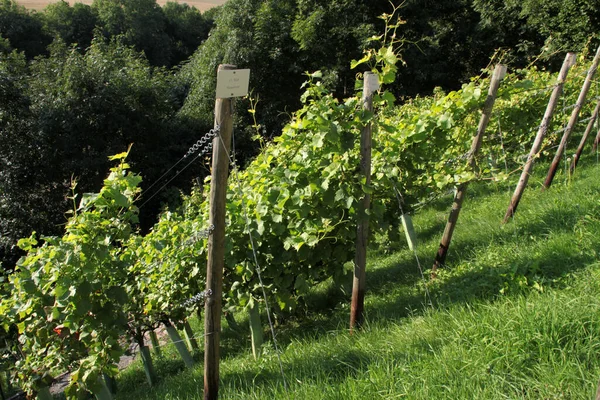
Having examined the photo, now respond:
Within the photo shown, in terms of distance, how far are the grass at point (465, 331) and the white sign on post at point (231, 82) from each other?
5.27 ft

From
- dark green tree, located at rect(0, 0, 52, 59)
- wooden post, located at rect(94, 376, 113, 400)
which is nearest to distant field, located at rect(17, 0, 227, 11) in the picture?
dark green tree, located at rect(0, 0, 52, 59)

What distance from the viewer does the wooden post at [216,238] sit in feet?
8.46

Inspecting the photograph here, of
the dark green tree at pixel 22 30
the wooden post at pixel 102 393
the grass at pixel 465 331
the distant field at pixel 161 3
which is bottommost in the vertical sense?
the wooden post at pixel 102 393

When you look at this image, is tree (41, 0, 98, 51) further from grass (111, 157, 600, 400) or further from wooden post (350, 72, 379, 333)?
wooden post (350, 72, 379, 333)

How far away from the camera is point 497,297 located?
3.08m

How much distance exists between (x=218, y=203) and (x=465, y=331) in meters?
1.55

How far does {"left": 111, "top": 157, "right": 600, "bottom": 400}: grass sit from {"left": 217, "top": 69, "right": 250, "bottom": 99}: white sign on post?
5.27ft

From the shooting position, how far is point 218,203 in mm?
2695

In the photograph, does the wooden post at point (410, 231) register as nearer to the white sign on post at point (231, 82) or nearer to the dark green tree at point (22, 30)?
the white sign on post at point (231, 82)

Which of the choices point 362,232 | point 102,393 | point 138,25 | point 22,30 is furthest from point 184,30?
point 362,232

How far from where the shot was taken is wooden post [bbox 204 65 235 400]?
258 cm

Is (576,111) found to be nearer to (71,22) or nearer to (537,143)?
(537,143)

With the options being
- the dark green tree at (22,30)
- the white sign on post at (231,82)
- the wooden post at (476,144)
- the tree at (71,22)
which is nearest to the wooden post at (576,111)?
the wooden post at (476,144)

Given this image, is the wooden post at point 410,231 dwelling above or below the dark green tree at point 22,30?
below
